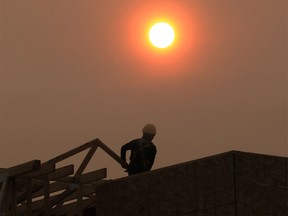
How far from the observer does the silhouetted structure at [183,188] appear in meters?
14.1

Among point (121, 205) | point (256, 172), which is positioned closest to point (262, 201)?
point (256, 172)

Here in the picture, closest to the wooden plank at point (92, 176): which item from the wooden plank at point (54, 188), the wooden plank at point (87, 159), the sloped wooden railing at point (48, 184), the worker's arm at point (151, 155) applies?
the sloped wooden railing at point (48, 184)

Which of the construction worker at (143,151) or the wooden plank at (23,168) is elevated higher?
the construction worker at (143,151)

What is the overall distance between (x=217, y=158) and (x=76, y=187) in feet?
14.8

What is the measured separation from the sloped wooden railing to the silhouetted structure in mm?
19

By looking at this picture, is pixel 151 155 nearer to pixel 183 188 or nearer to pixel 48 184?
pixel 48 184

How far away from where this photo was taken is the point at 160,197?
50.2 feet

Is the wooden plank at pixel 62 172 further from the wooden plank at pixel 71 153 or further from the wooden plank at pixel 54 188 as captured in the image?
the wooden plank at pixel 54 188

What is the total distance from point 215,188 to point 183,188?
0.76 meters

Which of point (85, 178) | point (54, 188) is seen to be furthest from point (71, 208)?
point (85, 178)

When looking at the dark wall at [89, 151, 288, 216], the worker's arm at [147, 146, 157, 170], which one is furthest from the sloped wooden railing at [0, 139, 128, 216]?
the dark wall at [89, 151, 288, 216]

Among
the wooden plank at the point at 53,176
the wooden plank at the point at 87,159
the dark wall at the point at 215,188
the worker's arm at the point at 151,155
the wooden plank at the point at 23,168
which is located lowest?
the dark wall at the point at 215,188

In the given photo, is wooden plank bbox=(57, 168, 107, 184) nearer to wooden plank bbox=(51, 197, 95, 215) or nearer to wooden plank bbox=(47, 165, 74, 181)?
wooden plank bbox=(47, 165, 74, 181)

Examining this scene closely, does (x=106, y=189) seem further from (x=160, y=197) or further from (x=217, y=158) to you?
(x=217, y=158)
